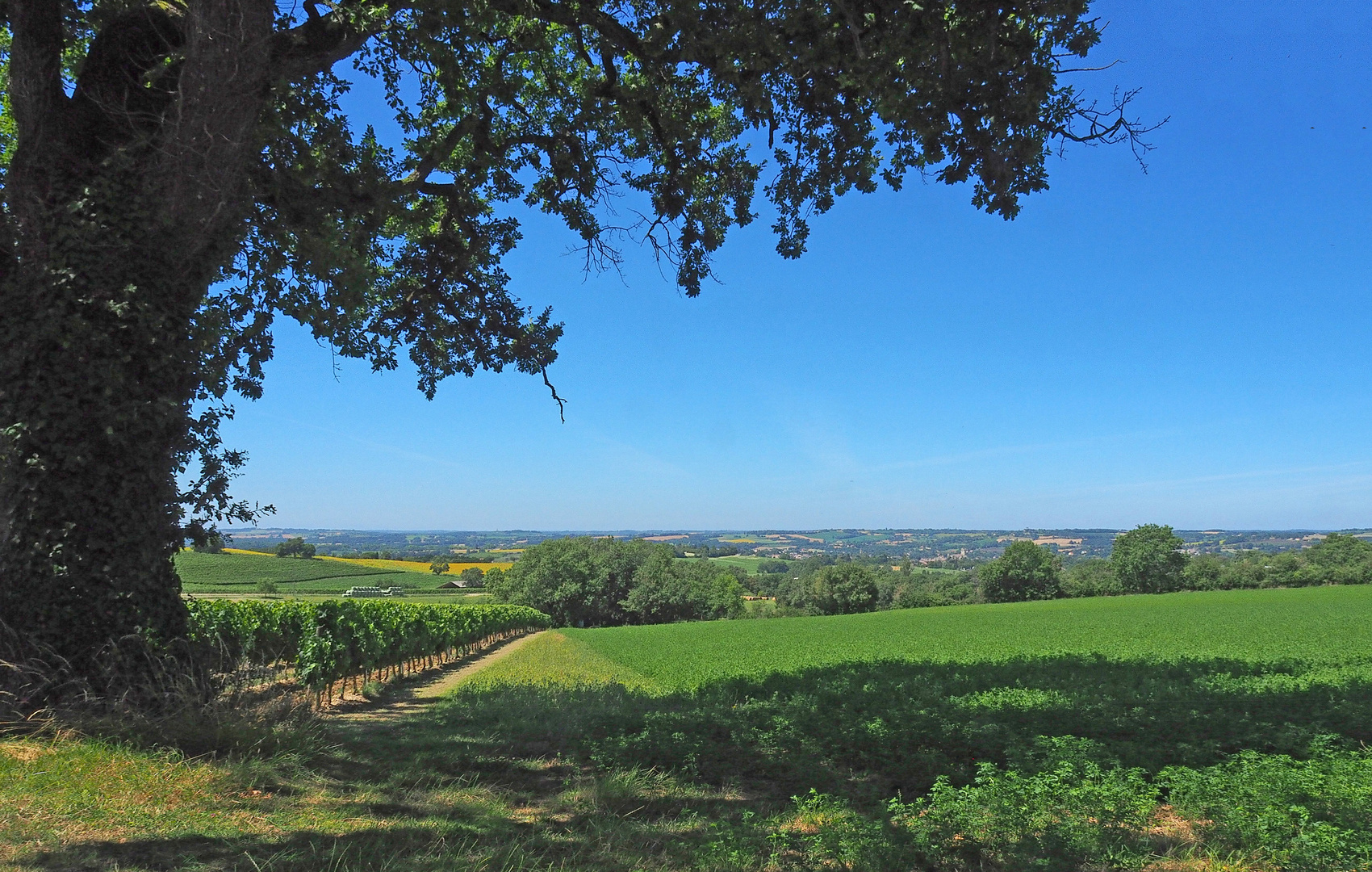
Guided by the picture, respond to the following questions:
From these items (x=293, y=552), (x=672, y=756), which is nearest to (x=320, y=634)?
(x=672, y=756)

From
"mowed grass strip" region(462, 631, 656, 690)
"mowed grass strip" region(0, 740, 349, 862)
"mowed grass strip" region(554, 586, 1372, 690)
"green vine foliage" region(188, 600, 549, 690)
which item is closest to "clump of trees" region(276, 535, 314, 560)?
"mowed grass strip" region(554, 586, 1372, 690)

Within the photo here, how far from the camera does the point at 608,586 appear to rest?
79.4m

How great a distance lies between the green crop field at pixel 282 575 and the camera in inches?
2265

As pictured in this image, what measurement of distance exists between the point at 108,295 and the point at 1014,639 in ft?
107

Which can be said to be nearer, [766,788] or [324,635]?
[766,788]

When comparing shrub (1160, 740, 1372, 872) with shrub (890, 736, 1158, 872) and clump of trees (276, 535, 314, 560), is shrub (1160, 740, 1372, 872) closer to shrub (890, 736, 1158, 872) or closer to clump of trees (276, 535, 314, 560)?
shrub (890, 736, 1158, 872)

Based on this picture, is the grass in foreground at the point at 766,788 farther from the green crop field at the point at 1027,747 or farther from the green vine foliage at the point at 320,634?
the green vine foliage at the point at 320,634

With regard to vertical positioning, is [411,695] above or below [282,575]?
above

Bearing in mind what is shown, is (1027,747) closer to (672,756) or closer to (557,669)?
(672,756)

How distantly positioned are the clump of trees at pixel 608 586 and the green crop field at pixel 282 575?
13.4 metres

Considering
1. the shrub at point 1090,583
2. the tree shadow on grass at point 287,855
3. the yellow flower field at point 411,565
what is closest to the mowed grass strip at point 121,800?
the tree shadow on grass at point 287,855

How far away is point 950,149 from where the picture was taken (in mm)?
8156

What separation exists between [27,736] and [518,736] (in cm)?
418

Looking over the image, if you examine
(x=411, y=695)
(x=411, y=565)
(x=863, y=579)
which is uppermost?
(x=411, y=695)
